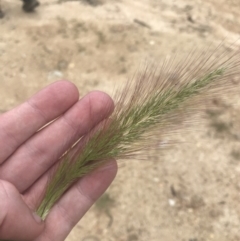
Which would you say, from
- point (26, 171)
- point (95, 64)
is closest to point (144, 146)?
point (26, 171)

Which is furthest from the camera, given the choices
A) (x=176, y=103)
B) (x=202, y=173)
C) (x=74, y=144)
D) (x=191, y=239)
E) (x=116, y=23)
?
(x=116, y=23)

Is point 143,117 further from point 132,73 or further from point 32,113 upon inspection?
point 132,73

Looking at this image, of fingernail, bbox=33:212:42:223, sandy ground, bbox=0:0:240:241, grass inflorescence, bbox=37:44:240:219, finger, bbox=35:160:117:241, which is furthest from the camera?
sandy ground, bbox=0:0:240:241

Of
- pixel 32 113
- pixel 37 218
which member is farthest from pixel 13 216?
pixel 32 113

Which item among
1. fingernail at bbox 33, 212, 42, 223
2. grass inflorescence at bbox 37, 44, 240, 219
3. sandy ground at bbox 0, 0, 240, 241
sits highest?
grass inflorescence at bbox 37, 44, 240, 219

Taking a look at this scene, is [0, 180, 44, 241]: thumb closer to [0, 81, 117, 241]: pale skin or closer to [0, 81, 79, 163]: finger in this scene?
[0, 81, 117, 241]: pale skin

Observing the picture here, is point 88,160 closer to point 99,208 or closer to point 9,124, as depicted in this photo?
point 9,124

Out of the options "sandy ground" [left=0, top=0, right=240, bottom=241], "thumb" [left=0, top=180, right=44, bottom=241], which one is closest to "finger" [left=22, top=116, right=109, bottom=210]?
"thumb" [left=0, top=180, right=44, bottom=241]

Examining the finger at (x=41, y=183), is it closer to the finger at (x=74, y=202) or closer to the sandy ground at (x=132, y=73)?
the finger at (x=74, y=202)
